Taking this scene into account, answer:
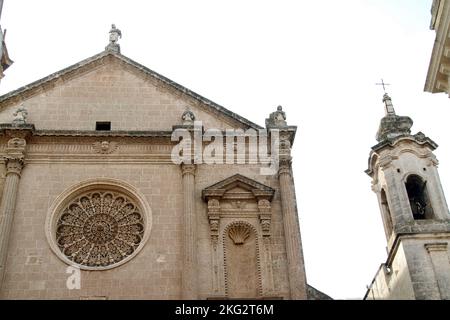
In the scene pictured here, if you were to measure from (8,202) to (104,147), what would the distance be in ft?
9.75

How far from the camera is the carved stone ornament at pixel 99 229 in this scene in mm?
17797

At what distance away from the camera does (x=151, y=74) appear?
20906 millimetres

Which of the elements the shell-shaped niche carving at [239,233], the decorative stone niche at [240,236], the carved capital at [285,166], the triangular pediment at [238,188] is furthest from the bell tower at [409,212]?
the shell-shaped niche carving at [239,233]

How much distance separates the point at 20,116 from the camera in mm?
19375

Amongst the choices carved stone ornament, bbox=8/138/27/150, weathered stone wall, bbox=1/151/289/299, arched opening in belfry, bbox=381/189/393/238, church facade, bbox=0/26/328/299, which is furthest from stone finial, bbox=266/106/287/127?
carved stone ornament, bbox=8/138/27/150

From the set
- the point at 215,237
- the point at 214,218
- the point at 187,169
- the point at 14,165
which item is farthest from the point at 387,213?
the point at 14,165

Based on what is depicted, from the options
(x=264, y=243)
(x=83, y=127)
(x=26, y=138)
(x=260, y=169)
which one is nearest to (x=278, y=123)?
(x=260, y=169)

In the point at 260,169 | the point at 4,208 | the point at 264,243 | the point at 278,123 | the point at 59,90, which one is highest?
the point at 59,90

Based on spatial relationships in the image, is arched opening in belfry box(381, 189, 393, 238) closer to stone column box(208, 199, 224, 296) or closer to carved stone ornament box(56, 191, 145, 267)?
stone column box(208, 199, 224, 296)

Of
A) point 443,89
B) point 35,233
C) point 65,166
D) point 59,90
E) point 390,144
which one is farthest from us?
point 390,144

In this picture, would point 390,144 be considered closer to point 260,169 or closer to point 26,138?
point 260,169

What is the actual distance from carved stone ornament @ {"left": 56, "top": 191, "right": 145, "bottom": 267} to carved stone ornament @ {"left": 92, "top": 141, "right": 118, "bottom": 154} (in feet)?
3.85

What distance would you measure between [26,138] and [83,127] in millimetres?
1642

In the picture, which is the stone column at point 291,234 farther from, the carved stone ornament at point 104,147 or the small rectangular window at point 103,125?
the small rectangular window at point 103,125
